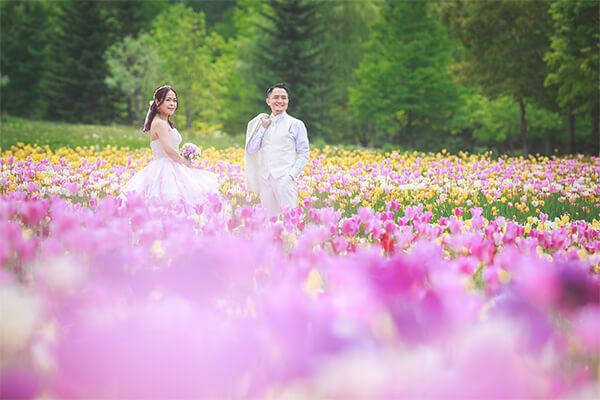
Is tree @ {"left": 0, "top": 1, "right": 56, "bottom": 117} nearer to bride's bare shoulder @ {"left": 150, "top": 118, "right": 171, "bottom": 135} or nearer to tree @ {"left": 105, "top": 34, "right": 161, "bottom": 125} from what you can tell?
tree @ {"left": 105, "top": 34, "right": 161, "bottom": 125}

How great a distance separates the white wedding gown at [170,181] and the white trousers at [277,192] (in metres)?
0.76

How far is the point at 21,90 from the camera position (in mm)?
41188

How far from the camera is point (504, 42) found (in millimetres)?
22828

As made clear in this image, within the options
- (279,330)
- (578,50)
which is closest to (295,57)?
(578,50)

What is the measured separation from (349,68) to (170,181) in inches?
1203

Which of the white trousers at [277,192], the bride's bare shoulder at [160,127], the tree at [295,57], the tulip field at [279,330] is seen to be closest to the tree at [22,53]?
the tree at [295,57]

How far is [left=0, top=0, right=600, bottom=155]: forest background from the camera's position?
22062 millimetres

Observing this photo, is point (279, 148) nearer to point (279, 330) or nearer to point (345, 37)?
point (279, 330)

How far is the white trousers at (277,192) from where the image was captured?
213 inches

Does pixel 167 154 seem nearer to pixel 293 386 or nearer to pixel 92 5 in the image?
pixel 293 386

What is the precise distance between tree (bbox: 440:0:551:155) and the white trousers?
66.9 ft

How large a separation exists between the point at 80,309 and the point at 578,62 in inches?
839

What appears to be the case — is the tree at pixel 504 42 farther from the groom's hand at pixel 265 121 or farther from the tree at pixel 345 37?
the groom's hand at pixel 265 121

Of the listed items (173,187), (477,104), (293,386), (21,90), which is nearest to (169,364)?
(293,386)
